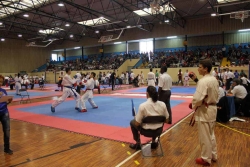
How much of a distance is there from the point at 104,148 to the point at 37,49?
112 feet

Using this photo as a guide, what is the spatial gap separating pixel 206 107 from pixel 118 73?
2188 cm

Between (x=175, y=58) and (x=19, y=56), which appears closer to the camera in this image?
(x=175, y=58)

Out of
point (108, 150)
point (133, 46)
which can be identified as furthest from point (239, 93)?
point (133, 46)

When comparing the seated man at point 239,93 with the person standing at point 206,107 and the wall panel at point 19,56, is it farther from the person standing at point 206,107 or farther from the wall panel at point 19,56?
the wall panel at point 19,56

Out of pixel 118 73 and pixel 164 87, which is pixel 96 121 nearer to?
pixel 164 87

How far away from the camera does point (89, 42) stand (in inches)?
1210

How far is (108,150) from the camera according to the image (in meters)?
3.82

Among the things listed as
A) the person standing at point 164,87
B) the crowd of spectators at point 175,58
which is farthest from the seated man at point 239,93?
the crowd of spectators at point 175,58

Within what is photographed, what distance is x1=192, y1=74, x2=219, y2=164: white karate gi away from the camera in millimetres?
2936

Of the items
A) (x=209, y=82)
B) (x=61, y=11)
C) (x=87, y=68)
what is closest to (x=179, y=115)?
(x=209, y=82)

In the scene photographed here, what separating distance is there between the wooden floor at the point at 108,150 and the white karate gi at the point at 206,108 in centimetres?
40

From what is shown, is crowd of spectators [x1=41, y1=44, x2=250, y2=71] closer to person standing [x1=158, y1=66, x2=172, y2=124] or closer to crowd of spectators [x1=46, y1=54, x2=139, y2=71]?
crowd of spectators [x1=46, y1=54, x2=139, y2=71]

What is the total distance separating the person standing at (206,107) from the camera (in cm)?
294

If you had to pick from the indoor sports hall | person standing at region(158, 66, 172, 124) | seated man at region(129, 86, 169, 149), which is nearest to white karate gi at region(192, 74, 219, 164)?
the indoor sports hall
